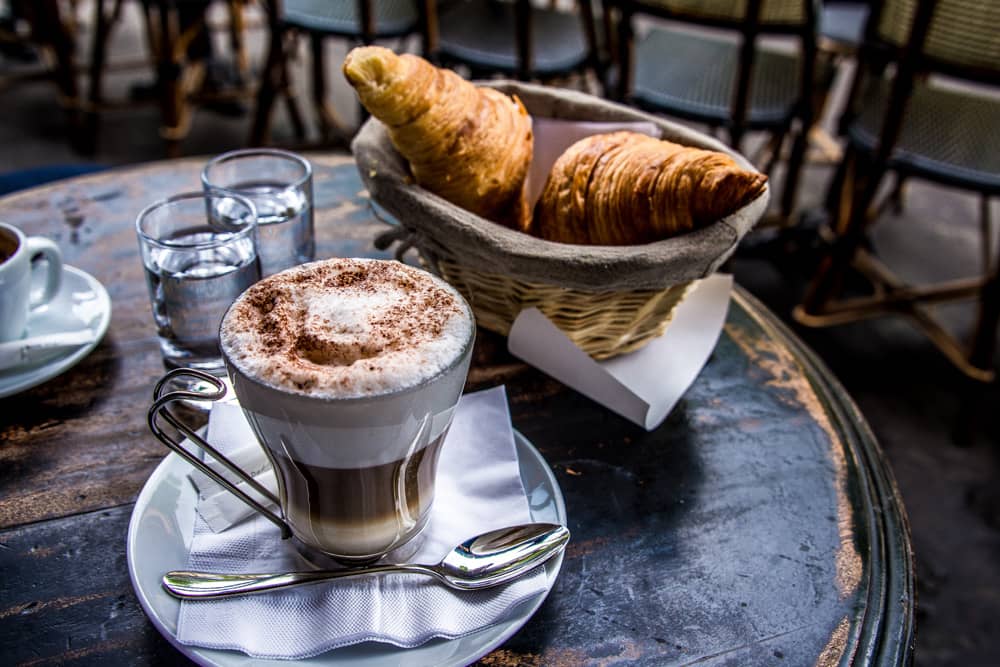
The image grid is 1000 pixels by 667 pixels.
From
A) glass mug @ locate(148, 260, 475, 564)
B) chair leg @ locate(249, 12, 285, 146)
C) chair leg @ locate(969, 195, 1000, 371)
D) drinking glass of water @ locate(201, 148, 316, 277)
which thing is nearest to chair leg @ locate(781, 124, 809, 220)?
chair leg @ locate(969, 195, 1000, 371)

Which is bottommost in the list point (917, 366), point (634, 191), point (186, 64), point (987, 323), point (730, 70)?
point (917, 366)

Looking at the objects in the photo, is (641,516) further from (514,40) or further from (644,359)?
(514,40)

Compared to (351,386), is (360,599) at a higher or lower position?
lower

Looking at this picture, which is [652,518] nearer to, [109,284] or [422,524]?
[422,524]

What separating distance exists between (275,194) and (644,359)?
0.43 meters

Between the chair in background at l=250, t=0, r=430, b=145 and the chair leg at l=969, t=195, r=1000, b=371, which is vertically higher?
the chair in background at l=250, t=0, r=430, b=145

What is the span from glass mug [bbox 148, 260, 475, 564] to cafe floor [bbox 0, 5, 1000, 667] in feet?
3.85

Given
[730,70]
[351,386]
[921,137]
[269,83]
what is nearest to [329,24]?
[269,83]

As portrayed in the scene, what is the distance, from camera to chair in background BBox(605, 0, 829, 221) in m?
1.77

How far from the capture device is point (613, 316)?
0.75 m

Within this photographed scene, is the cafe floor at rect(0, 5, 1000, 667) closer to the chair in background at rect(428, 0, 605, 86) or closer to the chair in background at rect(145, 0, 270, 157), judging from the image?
the chair in background at rect(145, 0, 270, 157)

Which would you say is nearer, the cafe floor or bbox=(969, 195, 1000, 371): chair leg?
the cafe floor

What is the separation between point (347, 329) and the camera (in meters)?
0.52

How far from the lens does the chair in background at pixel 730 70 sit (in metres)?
1.77
